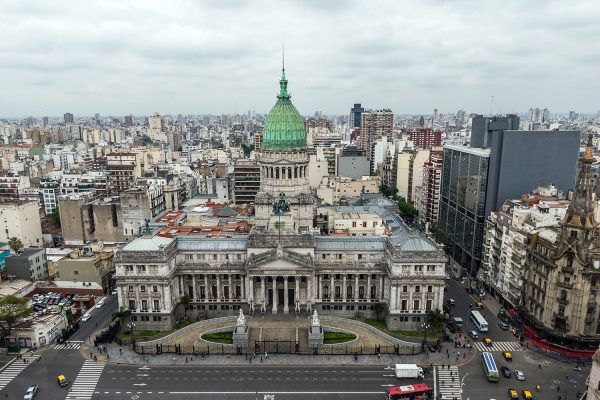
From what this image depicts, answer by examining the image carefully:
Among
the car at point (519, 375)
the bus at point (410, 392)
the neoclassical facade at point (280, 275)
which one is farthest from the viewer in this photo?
the neoclassical facade at point (280, 275)

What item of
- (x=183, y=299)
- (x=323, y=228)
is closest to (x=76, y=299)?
(x=183, y=299)

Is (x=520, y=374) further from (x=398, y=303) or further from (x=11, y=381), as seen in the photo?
(x=11, y=381)

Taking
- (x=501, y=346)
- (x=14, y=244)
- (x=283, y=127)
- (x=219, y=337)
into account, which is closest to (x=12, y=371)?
(x=219, y=337)

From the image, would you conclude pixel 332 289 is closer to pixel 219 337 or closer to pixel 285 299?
pixel 285 299

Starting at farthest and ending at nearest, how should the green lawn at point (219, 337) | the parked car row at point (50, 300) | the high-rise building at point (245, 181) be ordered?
the high-rise building at point (245, 181) → the parked car row at point (50, 300) → the green lawn at point (219, 337)

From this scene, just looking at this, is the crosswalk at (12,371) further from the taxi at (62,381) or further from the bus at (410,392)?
the bus at (410,392)

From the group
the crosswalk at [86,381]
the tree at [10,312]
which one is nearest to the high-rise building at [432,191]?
the crosswalk at [86,381]

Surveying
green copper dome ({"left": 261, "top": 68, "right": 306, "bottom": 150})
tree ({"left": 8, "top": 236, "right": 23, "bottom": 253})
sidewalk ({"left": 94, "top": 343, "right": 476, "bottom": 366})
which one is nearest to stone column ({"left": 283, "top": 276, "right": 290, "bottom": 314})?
sidewalk ({"left": 94, "top": 343, "right": 476, "bottom": 366})
